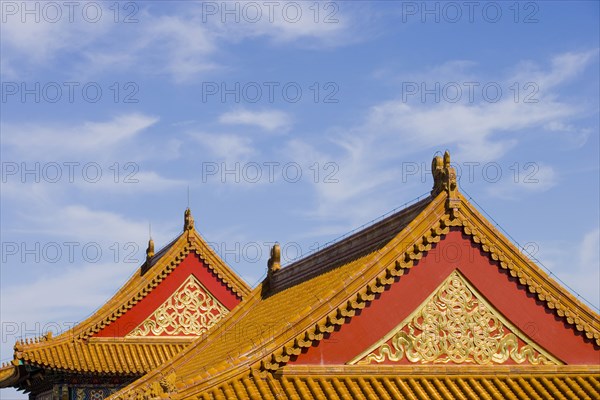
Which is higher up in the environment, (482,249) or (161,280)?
(161,280)

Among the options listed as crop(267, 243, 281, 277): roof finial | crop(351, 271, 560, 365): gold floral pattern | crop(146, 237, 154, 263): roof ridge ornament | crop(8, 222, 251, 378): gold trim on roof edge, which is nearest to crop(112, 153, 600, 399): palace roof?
crop(351, 271, 560, 365): gold floral pattern

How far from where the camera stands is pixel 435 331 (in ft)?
56.3

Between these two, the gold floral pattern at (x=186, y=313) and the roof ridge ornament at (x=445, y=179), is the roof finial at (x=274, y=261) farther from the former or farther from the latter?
the roof ridge ornament at (x=445, y=179)

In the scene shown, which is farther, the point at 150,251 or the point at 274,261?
the point at 150,251

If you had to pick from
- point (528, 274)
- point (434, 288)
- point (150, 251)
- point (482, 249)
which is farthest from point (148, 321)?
point (528, 274)

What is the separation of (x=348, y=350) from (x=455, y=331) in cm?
205

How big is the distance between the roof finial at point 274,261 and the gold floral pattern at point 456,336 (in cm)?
951

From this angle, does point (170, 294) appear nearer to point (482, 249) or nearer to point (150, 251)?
point (150, 251)

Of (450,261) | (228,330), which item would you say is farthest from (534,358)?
(228,330)

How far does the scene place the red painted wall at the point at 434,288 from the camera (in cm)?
1678

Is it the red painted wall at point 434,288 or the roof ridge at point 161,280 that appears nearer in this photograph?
the red painted wall at point 434,288

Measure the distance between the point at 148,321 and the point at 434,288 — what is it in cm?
1654

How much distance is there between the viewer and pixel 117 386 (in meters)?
30.2

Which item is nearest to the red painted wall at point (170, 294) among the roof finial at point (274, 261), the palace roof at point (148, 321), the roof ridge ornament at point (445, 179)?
the palace roof at point (148, 321)
